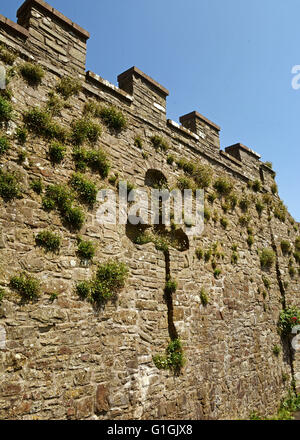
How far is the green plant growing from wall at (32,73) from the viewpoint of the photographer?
4.95m

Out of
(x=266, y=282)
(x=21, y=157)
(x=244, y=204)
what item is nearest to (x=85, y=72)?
(x=21, y=157)

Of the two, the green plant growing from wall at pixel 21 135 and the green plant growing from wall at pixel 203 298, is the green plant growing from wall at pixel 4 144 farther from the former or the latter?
the green plant growing from wall at pixel 203 298

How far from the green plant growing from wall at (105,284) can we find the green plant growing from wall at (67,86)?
2.82 meters

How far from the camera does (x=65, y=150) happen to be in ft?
17.0

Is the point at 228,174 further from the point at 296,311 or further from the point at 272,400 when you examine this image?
the point at 272,400

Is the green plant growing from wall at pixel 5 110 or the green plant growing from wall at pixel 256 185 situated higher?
the green plant growing from wall at pixel 256 185

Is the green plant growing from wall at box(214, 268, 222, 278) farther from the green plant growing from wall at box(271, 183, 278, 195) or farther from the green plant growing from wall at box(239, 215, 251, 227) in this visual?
the green plant growing from wall at box(271, 183, 278, 195)

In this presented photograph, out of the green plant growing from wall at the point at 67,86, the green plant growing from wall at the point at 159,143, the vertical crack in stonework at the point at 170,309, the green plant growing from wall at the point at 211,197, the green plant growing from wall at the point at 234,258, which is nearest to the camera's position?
the green plant growing from wall at the point at 67,86

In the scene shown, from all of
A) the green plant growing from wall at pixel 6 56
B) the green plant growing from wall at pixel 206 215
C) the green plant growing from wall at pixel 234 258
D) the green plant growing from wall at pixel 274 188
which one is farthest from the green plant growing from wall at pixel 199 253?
the green plant growing from wall at pixel 274 188

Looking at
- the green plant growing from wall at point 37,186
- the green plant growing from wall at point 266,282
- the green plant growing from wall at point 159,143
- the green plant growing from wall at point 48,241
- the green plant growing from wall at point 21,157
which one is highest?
the green plant growing from wall at point 159,143

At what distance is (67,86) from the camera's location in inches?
213

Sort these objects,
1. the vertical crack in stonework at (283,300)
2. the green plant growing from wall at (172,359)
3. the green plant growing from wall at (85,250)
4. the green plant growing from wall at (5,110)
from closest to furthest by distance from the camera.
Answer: the green plant growing from wall at (5,110), the green plant growing from wall at (85,250), the green plant growing from wall at (172,359), the vertical crack in stonework at (283,300)
